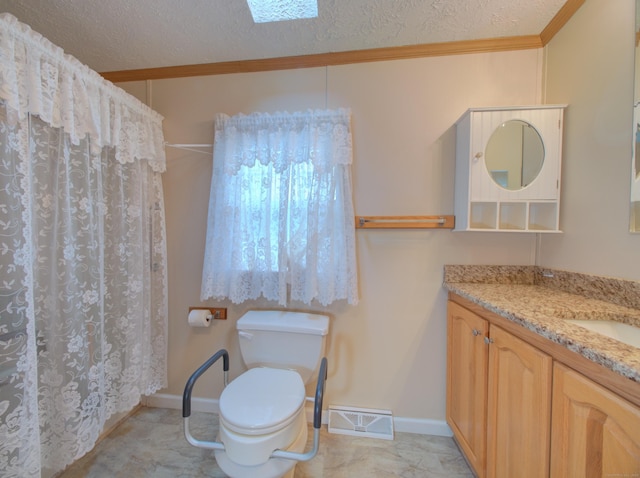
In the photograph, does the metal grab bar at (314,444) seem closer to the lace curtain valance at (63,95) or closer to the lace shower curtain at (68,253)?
the lace shower curtain at (68,253)

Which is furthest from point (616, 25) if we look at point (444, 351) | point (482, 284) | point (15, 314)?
point (15, 314)

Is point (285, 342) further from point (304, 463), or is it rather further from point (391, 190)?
point (391, 190)

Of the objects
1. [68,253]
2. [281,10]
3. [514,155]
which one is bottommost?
[68,253]

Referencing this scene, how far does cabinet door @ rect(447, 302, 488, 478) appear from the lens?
1.09 m

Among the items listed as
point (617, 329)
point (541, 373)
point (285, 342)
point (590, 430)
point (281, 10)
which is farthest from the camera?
point (285, 342)

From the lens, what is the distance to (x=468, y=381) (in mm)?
1214

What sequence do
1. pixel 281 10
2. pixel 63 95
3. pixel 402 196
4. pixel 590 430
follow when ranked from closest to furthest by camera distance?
pixel 590 430, pixel 63 95, pixel 281 10, pixel 402 196

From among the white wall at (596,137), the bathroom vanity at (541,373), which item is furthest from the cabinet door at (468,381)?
the white wall at (596,137)

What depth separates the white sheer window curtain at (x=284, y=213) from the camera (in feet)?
4.60

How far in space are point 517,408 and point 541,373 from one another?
22 cm

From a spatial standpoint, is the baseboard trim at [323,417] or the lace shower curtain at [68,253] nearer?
the lace shower curtain at [68,253]

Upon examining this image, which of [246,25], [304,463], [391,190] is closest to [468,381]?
[304,463]

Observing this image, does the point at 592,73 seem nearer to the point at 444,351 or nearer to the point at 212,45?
the point at 444,351

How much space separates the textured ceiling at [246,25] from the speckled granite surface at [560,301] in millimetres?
1338
